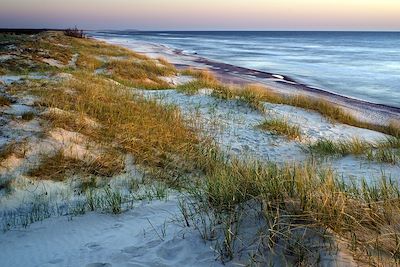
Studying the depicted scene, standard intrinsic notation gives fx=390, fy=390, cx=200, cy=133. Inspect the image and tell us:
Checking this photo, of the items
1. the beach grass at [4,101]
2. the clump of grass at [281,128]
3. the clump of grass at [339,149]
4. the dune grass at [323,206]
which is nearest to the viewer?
the dune grass at [323,206]

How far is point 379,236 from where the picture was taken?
3.23m

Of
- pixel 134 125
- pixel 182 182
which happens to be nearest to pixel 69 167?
pixel 182 182

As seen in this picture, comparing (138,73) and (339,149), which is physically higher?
(138,73)

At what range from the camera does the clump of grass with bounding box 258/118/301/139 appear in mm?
9373

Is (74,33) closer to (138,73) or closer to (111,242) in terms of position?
(138,73)

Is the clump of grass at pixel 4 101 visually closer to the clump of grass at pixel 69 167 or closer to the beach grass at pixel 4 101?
the beach grass at pixel 4 101

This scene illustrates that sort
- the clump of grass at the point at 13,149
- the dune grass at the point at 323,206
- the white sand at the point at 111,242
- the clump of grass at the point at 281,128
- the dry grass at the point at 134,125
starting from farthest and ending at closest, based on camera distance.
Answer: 1. the clump of grass at the point at 281,128
2. the dry grass at the point at 134,125
3. the clump of grass at the point at 13,149
4. the white sand at the point at 111,242
5. the dune grass at the point at 323,206

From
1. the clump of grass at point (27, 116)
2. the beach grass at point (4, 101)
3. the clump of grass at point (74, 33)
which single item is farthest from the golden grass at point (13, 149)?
the clump of grass at point (74, 33)

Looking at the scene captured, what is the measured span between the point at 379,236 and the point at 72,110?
6.87 metres

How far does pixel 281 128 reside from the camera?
955 centimetres

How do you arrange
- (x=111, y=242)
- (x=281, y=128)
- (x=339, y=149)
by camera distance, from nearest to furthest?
1. (x=111, y=242)
2. (x=339, y=149)
3. (x=281, y=128)

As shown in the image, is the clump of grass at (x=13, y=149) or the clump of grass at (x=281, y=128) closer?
the clump of grass at (x=13, y=149)

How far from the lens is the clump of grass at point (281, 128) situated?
9373 mm

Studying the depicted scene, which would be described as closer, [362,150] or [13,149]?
[13,149]
